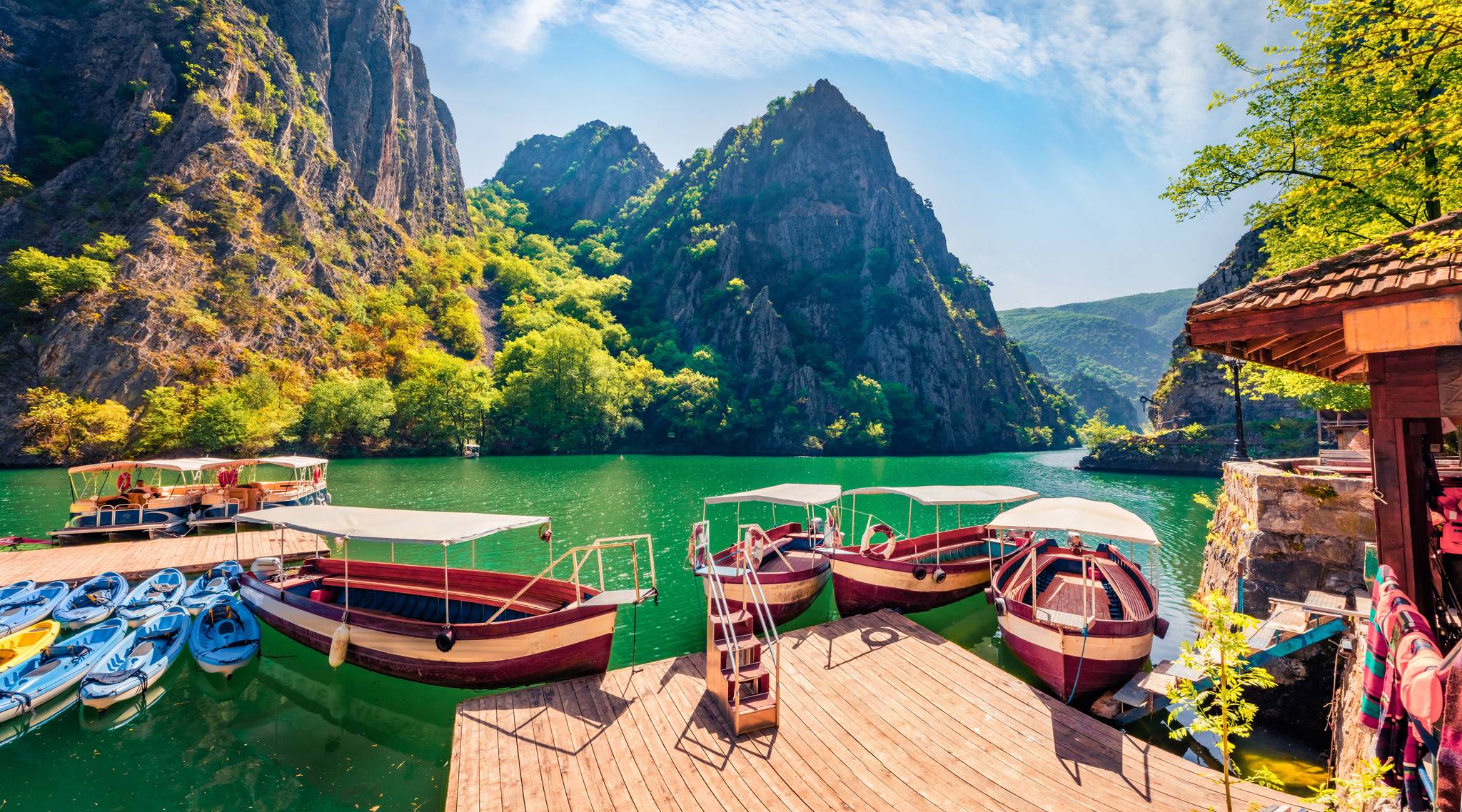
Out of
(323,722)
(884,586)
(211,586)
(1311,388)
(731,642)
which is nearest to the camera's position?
(731,642)

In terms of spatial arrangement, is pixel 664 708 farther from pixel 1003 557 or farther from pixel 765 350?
pixel 765 350

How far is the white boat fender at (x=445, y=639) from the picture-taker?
9.77 metres

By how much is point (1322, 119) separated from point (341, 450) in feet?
248

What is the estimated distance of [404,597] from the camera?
41.0 feet

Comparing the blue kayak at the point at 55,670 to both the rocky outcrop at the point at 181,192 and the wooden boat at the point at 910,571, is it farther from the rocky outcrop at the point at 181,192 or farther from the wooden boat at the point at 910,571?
the rocky outcrop at the point at 181,192

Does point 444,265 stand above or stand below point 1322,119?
above

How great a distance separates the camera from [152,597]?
14078 mm

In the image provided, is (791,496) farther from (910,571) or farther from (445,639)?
(445,639)

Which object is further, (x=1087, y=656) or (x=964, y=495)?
(x=964, y=495)

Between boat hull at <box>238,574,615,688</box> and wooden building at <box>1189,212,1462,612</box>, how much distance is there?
30.9ft

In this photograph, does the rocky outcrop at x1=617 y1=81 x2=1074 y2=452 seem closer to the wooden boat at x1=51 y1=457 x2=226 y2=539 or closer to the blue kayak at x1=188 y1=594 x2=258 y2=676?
the wooden boat at x1=51 y1=457 x2=226 y2=539

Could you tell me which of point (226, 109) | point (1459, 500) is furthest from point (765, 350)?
point (1459, 500)

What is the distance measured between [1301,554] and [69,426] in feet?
242

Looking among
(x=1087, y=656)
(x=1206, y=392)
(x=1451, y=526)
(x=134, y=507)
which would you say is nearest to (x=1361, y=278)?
(x=1451, y=526)
